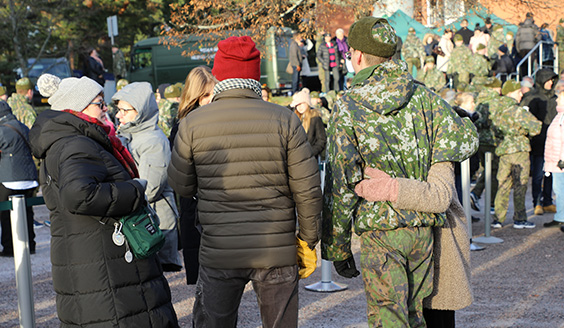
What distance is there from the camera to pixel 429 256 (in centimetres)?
378

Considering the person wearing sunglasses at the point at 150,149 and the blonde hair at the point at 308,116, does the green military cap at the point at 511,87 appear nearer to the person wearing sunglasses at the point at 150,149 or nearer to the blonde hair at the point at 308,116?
the blonde hair at the point at 308,116

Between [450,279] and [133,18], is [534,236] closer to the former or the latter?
[450,279]

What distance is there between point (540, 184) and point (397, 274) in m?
8.73

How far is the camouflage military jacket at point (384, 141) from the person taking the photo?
3676mm

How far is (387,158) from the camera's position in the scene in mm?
3691

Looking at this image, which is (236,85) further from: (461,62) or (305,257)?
(461,62)

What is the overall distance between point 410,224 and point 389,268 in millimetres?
250

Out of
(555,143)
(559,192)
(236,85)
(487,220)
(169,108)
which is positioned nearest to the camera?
(236,85)

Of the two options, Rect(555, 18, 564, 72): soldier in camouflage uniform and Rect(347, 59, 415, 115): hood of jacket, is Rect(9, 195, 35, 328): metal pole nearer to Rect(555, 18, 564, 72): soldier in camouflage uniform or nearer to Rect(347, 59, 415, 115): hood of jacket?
Rect(347, 59, 415, 115): hood of jacket

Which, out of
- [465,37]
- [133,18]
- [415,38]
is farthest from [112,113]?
[133,18]

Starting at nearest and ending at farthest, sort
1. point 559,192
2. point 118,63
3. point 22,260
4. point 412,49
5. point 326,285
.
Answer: point 22,260
point 326,285
point 559,192
point 412,49
point 118,63

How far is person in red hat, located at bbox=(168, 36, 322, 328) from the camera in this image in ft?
12.1

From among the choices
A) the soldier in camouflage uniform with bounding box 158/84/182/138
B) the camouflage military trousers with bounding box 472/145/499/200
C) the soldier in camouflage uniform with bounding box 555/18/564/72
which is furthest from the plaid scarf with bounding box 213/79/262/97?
the soldier in camouflage uniform with bounding box 555/18/564/72

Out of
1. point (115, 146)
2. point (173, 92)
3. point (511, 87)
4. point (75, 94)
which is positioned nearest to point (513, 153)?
point (511, 87)
